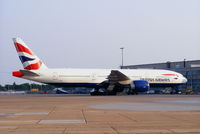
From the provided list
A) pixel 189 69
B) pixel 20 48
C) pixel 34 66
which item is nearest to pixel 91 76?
pixel 34 66

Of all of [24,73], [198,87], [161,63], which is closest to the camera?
[24,73]

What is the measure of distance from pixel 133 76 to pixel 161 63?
1732 inches

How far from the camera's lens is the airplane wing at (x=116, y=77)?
48.1 metres

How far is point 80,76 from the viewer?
49031 millimetres

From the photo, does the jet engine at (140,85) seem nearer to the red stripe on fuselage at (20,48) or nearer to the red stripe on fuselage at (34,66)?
the red stripe on fuselage at (34,66)

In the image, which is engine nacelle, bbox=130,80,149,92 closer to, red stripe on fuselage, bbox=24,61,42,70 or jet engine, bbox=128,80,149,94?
jet engine, bbox=128,80,149,94

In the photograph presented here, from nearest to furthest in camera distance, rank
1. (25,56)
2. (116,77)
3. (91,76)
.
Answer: (25,56) < (116,77) < (91,76)

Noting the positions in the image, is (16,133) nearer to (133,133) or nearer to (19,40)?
(133,133)

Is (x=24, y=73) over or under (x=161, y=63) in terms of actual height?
under

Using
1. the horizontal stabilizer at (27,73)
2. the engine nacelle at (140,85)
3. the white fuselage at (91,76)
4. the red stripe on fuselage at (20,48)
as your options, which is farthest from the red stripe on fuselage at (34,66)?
the engine nacelle at (140,85)

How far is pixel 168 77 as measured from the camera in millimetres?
53688

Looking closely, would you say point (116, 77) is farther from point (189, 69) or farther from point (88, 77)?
point (189, 69)

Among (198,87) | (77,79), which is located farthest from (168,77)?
(198,87)

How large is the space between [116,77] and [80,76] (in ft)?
16.7
